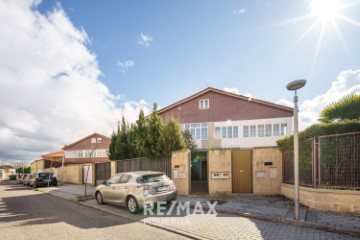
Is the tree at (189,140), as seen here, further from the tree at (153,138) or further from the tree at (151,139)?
the tree at (153,138)

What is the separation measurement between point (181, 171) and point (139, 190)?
407cm

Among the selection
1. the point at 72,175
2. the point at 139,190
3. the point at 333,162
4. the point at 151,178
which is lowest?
the point at 72,175

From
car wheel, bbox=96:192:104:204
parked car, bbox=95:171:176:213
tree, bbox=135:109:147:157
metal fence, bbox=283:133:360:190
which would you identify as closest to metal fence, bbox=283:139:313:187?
metal fence, bbox=283:133:360:190

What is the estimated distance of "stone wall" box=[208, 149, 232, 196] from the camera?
1109cm

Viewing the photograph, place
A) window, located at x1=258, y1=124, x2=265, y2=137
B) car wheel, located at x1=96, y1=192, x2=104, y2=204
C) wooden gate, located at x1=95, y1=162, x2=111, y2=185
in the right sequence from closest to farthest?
car wheel, located at x1=96, y1=192, x2=104, y2=204 < wooden gate, located at x1=95, y1=162, x2=111, y2=185 < window, located at x1=258, y1=124, x2=265, y2=137

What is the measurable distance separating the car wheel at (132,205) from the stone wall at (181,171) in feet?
12.2

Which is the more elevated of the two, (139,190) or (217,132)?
(217,132)

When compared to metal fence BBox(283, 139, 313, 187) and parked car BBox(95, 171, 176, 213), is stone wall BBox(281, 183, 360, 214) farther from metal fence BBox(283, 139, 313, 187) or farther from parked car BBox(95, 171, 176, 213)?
parked car BBox(95, 171, 176, 213)

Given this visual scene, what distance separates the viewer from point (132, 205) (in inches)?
330

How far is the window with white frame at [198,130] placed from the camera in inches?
889

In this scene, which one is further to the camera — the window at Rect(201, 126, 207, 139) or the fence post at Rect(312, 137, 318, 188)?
the window at Rect(201, 126, 207, 139)

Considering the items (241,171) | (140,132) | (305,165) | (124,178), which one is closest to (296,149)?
(305,165)

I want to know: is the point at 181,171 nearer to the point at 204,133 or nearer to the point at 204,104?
the point at 204,133

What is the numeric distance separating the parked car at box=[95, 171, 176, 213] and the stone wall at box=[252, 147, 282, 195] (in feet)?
14.5
